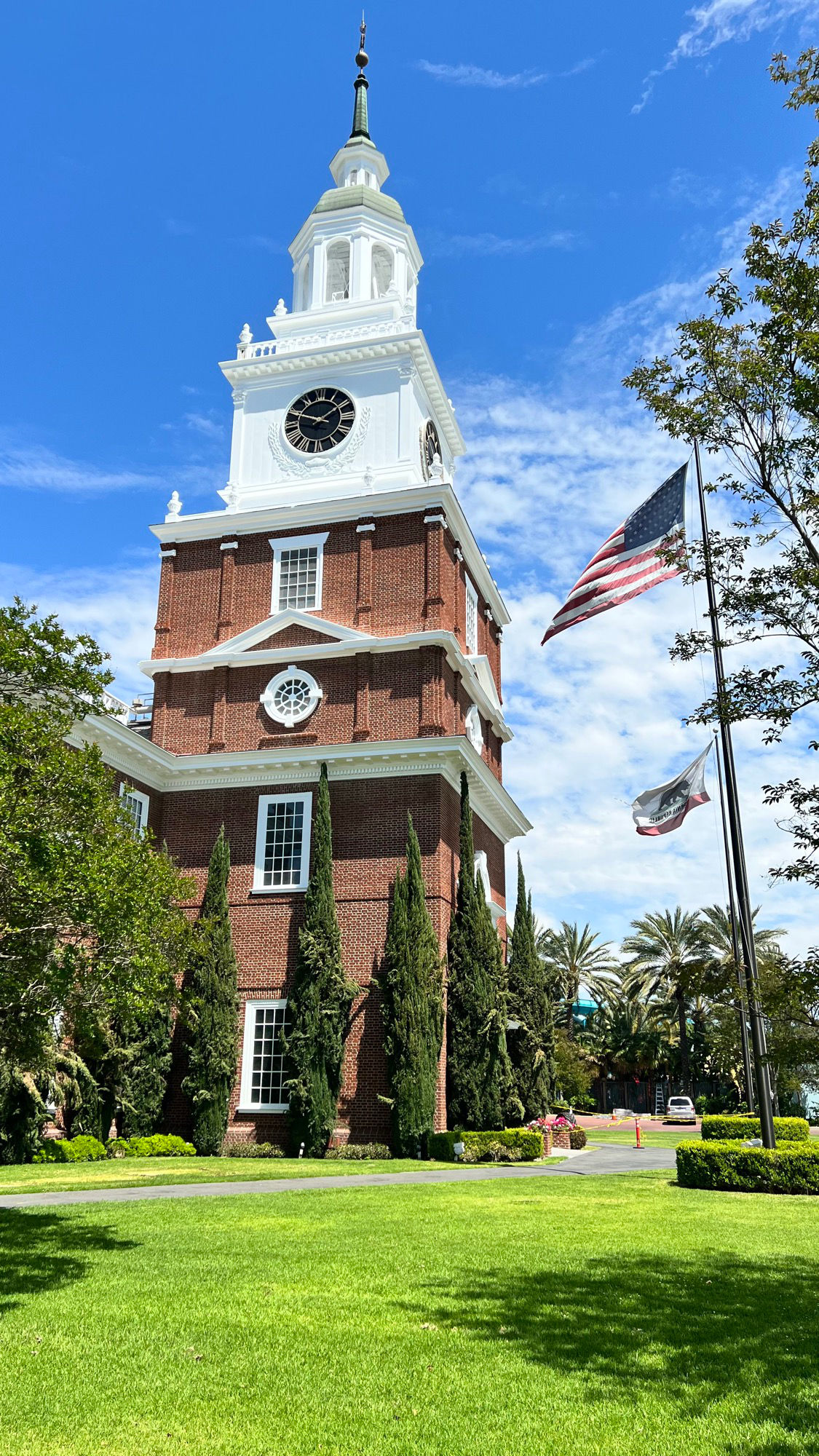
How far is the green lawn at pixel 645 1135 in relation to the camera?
38253mm

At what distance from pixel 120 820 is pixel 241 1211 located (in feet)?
19.4

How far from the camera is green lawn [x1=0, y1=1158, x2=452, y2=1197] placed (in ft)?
59.0

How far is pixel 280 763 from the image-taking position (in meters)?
29.2

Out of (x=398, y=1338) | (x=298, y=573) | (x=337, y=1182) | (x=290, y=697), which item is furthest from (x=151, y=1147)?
(x=398, y=1338)

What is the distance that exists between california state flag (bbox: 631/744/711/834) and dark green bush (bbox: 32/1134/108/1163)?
14292 millimetres

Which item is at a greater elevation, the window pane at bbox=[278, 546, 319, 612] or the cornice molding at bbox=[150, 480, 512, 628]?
the cornice molding at bbox=[150, 480, 512, 628]

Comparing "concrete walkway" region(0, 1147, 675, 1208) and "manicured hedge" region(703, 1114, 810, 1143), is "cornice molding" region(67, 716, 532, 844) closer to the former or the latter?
"concrete walkway" region(0, 1147, 675, 1208)

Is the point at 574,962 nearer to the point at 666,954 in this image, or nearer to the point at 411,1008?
the point at 666,954

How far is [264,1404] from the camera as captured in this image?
648 centimetres

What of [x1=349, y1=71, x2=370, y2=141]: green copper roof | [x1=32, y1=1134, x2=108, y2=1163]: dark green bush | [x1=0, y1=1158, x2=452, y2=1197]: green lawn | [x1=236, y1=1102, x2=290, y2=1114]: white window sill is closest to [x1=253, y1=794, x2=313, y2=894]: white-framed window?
[x1=236, y1=1102, x2=290, y2=1114]: white window sill

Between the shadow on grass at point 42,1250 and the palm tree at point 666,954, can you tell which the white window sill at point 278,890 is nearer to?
the shadow on grass at point 42,1250

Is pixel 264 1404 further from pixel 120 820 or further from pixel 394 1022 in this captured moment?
pixel 394 1022

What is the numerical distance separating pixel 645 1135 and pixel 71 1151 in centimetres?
2766

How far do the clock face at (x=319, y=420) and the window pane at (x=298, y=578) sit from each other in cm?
370
